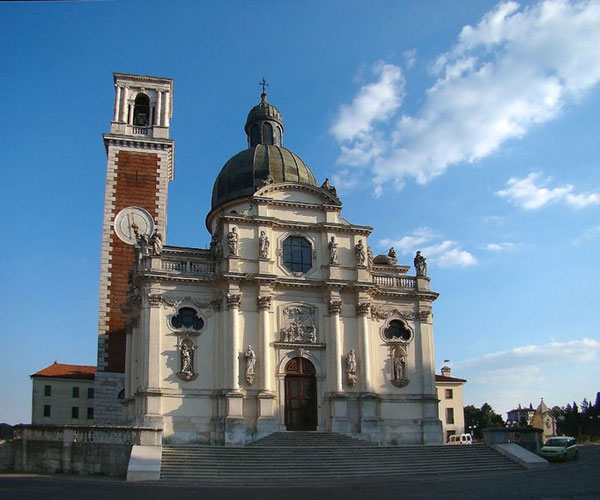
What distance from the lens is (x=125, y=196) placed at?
42.4m

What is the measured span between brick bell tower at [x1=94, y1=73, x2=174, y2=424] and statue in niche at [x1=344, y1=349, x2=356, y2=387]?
1335 cm

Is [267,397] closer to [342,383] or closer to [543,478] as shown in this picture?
[342,383]

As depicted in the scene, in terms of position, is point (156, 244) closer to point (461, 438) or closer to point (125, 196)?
point (125, 196)

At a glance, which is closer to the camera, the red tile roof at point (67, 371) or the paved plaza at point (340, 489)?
the paved plaza at point (340, 489)

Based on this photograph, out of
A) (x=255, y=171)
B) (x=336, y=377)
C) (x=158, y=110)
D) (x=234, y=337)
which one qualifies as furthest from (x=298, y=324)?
(x=158, y=110)

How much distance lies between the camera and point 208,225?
43656 millimetres

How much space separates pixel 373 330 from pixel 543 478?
13.5 metres

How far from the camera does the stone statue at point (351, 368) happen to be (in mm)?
34469

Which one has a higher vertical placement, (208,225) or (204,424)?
(208,225)

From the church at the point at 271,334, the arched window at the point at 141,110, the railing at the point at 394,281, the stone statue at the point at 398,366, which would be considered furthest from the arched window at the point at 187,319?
the arched window at the point at 141,110

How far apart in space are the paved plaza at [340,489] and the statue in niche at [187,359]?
28.3 feet

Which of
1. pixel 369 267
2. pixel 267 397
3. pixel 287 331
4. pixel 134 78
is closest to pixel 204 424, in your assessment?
pixel 267 397

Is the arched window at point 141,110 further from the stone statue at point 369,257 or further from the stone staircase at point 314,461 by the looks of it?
the stone staircase at point 314,461

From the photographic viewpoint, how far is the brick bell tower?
128ft
